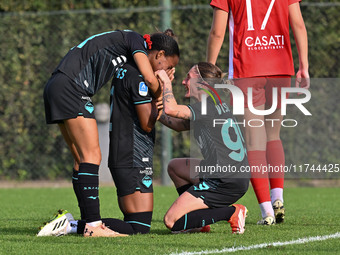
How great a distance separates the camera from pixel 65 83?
493cm

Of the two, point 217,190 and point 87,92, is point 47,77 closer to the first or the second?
point 87,92

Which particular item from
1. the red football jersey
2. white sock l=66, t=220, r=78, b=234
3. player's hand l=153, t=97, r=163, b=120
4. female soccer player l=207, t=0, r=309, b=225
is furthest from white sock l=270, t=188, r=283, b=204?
white sock l=66, t=220, r=78, b=234

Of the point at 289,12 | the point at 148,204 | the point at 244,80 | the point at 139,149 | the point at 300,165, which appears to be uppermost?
the point at 289,12

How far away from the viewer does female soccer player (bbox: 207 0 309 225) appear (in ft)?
19.4

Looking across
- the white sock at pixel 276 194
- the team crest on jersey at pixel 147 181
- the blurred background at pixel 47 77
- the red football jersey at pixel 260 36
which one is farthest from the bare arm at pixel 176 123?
the blurred background at pixel 47 77

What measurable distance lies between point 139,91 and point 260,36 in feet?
4.58

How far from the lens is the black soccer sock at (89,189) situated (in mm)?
4910

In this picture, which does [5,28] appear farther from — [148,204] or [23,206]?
[148,204]

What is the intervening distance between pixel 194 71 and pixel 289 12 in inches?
49.7

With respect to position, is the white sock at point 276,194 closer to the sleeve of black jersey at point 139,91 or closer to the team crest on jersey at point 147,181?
the team crest on jersey at point 147,181

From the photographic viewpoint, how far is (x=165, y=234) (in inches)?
203

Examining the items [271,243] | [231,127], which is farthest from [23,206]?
[271,243]

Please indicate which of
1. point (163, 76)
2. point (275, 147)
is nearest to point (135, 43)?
point (163, 76)

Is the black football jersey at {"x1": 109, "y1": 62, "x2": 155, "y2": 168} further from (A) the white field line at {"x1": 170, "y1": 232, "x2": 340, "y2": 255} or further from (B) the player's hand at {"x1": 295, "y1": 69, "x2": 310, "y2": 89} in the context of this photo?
(B) the player's hand at {"x1": 295, "y1": 69, "x2": 310, "y2": 89}
